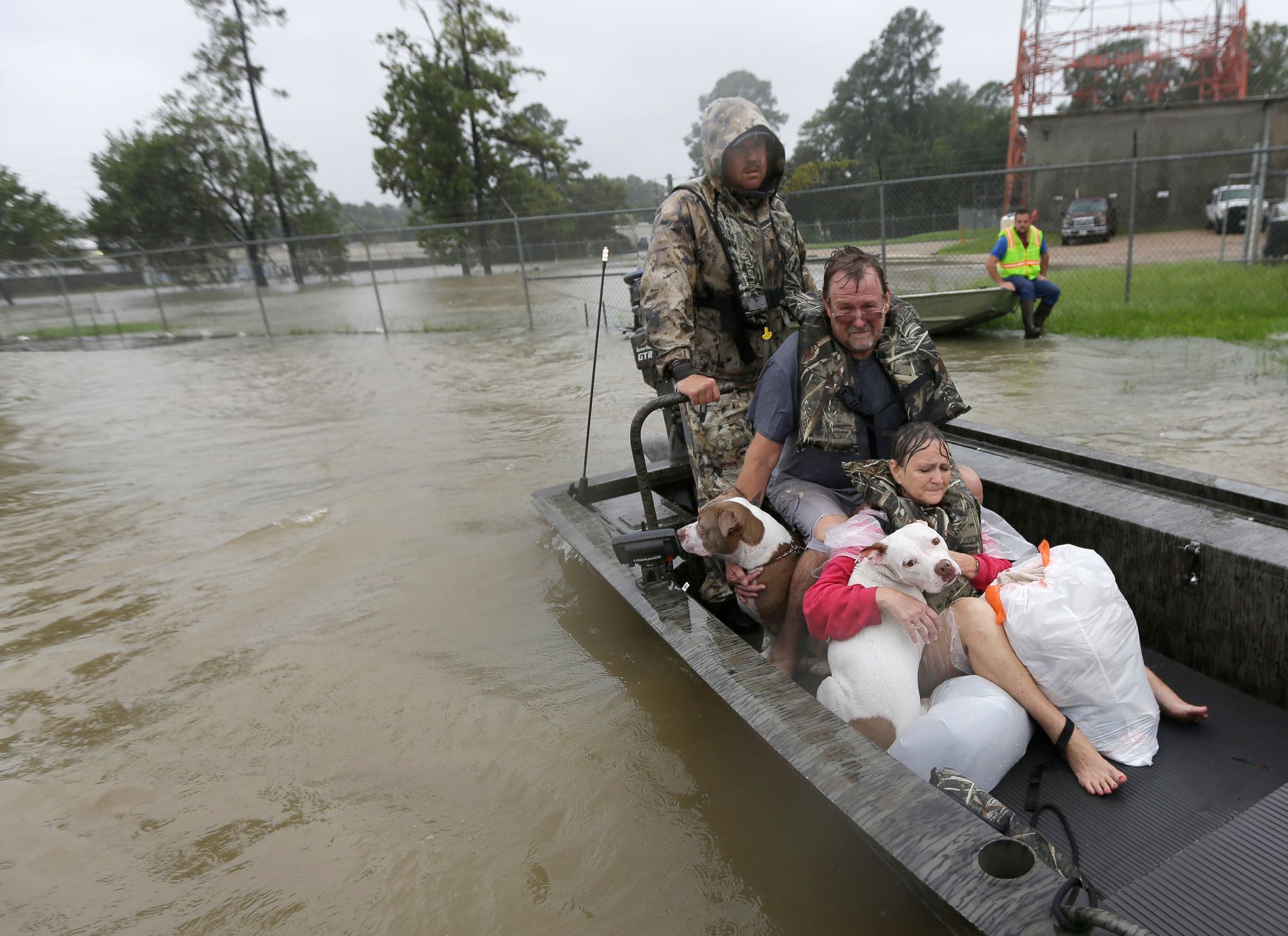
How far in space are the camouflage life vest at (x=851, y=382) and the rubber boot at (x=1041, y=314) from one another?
8.01m

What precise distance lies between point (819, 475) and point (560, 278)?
12.0 m

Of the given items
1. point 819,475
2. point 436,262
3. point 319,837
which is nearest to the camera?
point 319,837

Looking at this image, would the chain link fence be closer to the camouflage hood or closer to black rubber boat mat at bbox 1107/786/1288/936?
the camouflage hood

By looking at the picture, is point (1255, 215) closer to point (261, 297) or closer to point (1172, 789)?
point (1172, 789)

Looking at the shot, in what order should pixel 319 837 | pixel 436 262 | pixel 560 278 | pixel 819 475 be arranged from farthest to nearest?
pixel 436 262
pixel 560 278
pixel 819 475
pixel 319 837

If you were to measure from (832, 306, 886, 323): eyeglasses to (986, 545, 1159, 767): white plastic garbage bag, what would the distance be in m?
0.99

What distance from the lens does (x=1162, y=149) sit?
23.6 meters

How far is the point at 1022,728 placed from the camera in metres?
2.06

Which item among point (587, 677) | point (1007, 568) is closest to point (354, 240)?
point (587, 677)

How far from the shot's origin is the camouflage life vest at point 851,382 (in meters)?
2.65

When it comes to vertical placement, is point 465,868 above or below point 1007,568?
below

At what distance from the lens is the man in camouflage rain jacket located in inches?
128

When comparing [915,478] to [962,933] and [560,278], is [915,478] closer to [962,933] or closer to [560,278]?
[962,933]

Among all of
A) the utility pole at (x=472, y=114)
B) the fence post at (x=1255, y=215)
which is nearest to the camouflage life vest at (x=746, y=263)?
the fence post at (x=1255, y=215)
